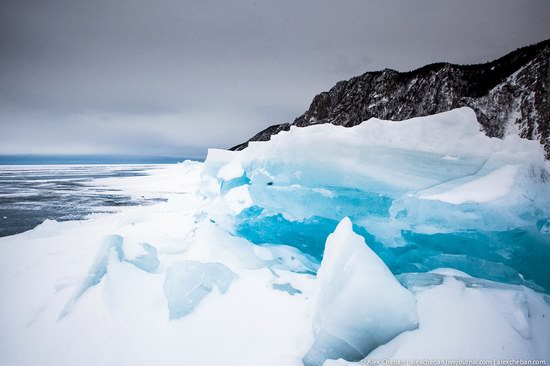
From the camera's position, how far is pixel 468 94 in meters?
26.6

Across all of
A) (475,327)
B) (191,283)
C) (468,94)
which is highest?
(468,94)

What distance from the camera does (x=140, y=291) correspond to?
3447 mm

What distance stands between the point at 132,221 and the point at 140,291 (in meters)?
4.81

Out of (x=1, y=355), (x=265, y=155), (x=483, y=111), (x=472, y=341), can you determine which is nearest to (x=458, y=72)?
(x=483, y=111)

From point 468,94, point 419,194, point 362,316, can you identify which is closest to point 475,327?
point 362,316

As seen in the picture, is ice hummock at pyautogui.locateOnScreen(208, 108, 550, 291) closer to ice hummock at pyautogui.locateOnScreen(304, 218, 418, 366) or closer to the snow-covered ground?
the snow-covered ground

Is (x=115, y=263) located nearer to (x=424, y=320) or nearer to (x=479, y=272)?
(x=424, y=320)

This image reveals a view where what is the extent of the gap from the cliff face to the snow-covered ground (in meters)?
21.4

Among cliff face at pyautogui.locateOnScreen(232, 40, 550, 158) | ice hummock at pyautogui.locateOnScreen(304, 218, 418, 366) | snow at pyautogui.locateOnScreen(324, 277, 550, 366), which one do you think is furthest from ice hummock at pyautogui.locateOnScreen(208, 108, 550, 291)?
cliff face at pyautogui.locateOnScreen(232, 40, 550, 158)

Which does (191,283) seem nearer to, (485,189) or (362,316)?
(362,316)

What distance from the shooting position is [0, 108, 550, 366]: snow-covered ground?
231 cm

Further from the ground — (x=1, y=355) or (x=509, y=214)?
(x=509, y=214)

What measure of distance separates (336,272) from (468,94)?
31741 millimetres

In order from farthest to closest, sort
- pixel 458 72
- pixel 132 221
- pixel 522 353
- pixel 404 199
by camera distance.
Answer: pixel 458 72 < pixel 132 221 < pixel 404 199 < pixel 522 353
